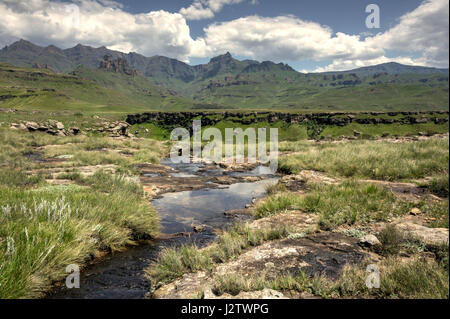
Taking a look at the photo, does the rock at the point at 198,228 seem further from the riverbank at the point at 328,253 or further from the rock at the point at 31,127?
the rock at the point at 31,127

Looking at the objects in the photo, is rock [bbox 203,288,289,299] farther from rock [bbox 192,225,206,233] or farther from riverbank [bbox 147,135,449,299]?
rock [bbox 192,225,206,233]

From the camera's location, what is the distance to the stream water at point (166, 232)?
498 cm

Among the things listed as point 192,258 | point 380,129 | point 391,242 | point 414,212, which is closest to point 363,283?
point 391,242

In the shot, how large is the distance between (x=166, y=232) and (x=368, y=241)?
6.48 metres

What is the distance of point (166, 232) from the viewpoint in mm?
8867

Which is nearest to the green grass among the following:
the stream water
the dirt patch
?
the stream water

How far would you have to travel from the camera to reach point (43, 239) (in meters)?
4.87

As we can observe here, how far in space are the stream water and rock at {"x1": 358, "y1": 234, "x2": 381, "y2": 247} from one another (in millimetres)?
4483

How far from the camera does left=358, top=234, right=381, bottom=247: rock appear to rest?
5.66 m

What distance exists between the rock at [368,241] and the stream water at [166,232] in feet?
14.7
